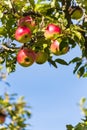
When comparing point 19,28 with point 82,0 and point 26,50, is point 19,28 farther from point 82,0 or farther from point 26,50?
point 82,0

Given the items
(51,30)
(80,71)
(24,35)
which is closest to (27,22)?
(24,35)

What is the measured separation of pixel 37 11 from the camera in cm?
436

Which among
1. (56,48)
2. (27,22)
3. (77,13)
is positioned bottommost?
(56,48)

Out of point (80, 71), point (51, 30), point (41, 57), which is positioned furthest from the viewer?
point (80, 71)

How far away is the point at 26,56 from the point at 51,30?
1.79ft

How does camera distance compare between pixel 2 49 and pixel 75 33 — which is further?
pixel 2 49

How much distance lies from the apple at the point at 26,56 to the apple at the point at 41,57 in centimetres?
5

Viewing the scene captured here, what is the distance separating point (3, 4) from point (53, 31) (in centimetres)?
87

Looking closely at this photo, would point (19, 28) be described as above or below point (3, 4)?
below

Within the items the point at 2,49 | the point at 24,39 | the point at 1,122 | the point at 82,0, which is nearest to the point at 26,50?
the point at 24,39

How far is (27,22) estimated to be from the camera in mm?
4184

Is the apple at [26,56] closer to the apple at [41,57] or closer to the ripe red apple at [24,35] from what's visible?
the apple at [41,57]

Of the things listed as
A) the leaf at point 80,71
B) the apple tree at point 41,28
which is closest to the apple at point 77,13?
the apple tree at point 41,28

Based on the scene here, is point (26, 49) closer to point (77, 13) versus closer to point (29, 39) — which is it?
point (29, 39)
